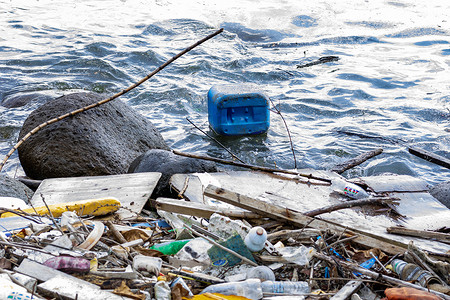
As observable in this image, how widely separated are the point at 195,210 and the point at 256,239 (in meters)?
0.91

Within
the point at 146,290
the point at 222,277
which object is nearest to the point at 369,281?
the point at 222,277

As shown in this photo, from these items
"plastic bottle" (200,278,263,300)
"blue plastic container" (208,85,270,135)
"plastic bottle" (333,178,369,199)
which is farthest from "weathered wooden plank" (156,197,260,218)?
"blue plastic container" (208,85,270,135)

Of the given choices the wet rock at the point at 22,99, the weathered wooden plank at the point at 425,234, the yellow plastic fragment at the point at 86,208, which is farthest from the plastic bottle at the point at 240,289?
the wet rock at the point at 22,99

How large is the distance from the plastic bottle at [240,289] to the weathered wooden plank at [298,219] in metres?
1.02

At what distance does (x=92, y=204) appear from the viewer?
14.0 feet

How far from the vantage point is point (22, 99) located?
35.4 feet

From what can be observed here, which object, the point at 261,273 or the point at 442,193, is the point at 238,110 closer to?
the point at 442,193

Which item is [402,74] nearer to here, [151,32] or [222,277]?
[151,32]

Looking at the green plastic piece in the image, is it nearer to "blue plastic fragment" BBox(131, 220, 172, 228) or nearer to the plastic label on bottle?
the plastic label on bottle

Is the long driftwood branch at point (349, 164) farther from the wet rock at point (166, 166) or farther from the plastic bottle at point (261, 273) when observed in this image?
the plastic bottle at point (261, 273)

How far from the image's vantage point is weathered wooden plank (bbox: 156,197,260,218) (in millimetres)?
4031

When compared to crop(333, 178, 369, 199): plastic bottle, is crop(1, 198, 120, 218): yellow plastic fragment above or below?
above

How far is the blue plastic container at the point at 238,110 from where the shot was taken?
344 inches


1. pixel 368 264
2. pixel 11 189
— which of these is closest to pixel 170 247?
pixel 368 264
